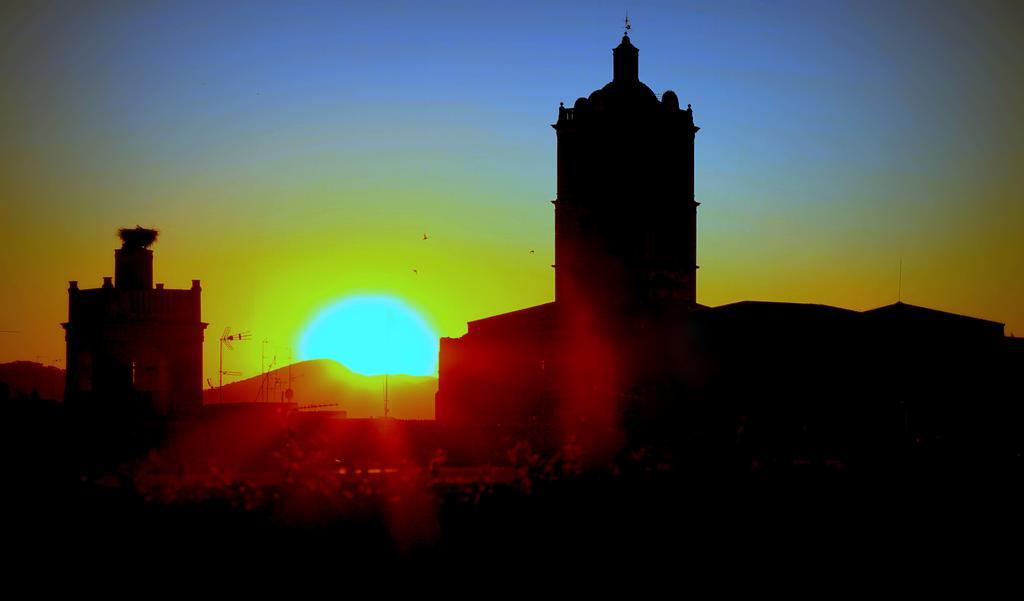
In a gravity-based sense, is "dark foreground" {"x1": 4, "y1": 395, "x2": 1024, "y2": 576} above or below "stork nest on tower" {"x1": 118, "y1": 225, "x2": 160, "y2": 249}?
below

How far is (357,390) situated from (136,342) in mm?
135255

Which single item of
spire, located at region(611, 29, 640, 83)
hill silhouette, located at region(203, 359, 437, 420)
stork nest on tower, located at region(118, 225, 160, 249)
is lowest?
hill silhouette, located at region(203, 359, 437, 420)

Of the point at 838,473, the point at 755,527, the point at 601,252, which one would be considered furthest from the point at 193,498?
the point at 601,252

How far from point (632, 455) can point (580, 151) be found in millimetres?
39767

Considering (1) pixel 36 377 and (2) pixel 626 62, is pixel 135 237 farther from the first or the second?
(1) pixel 36 377

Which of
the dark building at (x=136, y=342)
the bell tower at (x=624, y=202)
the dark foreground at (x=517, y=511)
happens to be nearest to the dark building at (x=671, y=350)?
the bell tower at (x=624, y=202)

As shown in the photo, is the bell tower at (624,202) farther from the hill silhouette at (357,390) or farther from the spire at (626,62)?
the hill silhouette at (357,390)

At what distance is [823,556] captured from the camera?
20.5m

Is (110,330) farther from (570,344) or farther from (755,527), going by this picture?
(755,527)

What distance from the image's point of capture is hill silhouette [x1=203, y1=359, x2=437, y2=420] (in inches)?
6147

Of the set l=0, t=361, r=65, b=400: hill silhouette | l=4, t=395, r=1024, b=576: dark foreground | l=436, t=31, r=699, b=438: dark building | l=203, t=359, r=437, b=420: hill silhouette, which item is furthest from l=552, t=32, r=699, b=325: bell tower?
l=203, t=359, r=437, b=420: hill silhouette

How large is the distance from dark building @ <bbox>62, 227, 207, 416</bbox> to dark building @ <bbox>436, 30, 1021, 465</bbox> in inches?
468

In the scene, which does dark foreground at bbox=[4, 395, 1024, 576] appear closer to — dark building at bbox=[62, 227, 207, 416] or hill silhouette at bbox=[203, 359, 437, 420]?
dark building at bbox=[62, 227, 207, 416]

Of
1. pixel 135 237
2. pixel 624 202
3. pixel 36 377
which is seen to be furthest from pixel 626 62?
pixel 36 377
